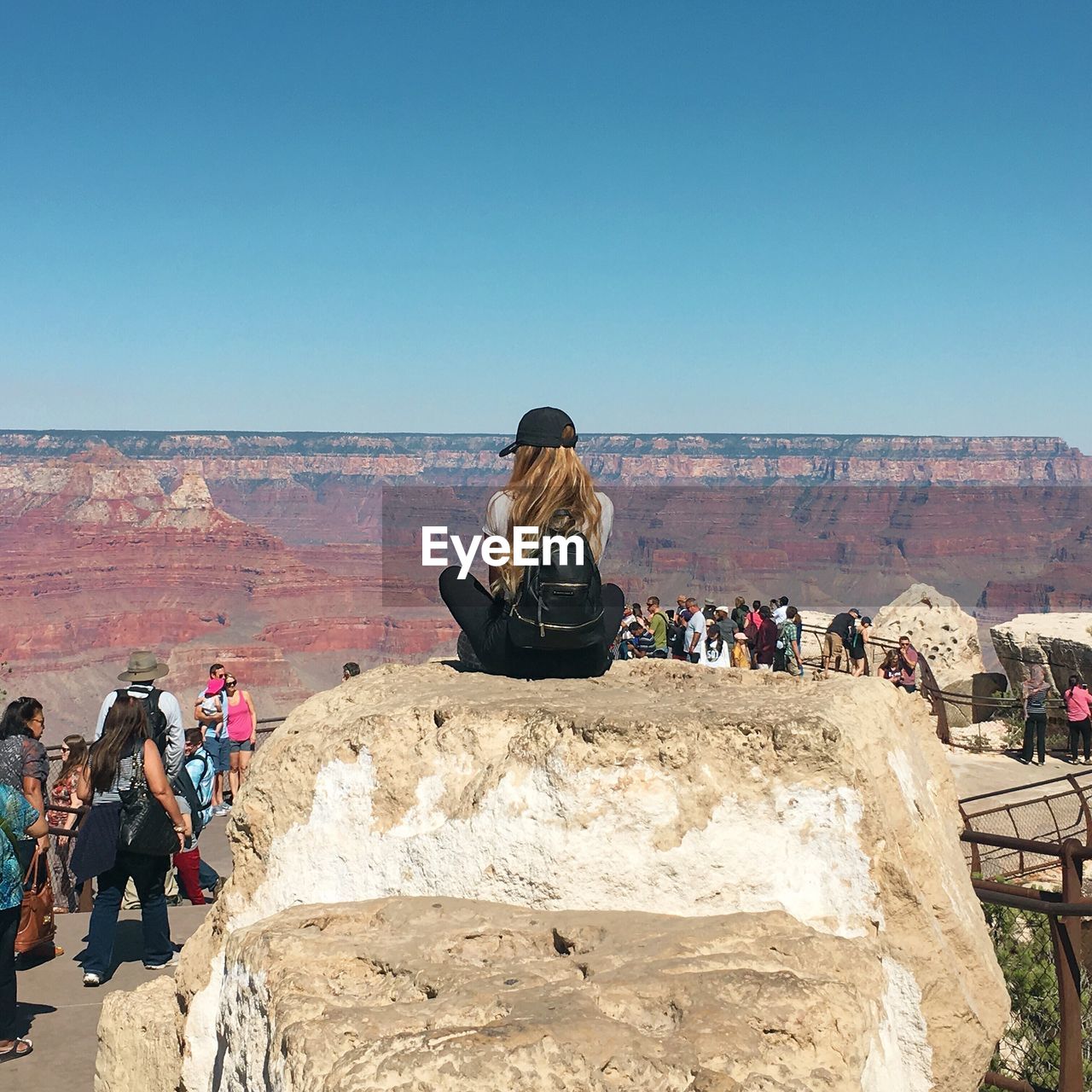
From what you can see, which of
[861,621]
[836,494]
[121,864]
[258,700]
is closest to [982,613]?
[836,494]

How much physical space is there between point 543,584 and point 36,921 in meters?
3.37

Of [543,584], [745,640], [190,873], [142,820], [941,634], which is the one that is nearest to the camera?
[543,584]

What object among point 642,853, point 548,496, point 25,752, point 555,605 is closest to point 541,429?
point 548,496

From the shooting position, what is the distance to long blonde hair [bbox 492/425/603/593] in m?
3.55

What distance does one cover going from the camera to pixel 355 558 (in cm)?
10638

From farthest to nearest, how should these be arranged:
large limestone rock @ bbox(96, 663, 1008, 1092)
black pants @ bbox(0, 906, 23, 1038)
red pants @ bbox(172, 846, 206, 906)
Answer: red pants @ bbox(172, 846, 206, 906) < black pants @ bbox(0, 906, 23, 1038) < large limestone rock @ bbox(96, 663, 1008, 1092)

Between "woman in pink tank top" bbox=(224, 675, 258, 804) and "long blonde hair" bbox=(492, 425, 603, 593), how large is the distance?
5.45m

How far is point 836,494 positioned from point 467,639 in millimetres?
105054

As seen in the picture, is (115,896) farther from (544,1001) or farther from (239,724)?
(239,724)

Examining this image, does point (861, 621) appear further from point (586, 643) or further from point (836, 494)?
point (836, 494)

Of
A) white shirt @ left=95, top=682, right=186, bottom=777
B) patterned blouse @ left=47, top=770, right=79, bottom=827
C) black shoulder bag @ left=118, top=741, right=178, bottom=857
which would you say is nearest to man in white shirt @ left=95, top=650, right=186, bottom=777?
white shirt @ left=95, top=682, right=186, bottom=777

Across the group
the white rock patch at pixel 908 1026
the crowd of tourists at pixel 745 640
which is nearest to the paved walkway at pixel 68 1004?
the white rock patch at pixel 908 1026

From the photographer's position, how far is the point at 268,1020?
7.24 feet

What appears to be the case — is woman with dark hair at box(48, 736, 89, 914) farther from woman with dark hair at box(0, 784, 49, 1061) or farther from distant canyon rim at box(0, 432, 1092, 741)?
distant canyon rim at box(0, 432, 1092, 741)
